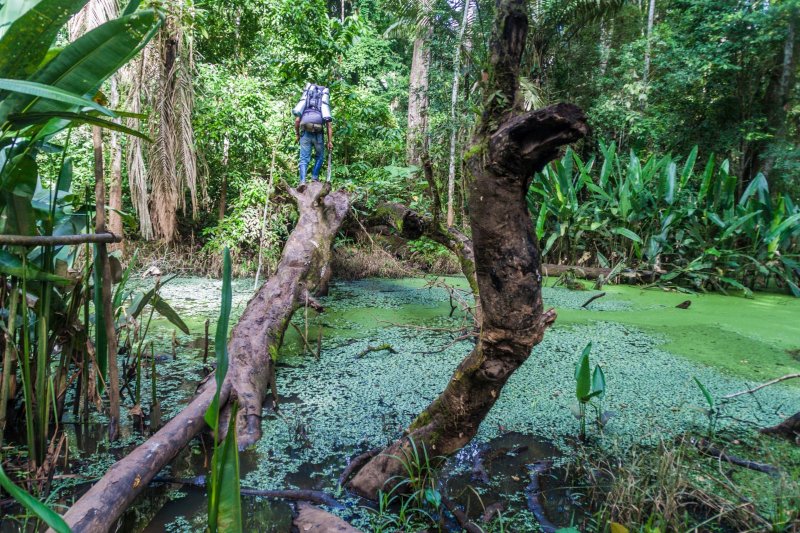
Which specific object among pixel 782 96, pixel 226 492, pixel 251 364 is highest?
pixel 782 96

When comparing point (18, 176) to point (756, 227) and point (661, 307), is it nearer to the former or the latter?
point (661, 307)

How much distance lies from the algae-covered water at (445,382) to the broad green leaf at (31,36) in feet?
3.81

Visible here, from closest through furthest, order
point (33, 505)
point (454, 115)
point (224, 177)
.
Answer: point (33, 505), point (224, 177), point (454, 115)

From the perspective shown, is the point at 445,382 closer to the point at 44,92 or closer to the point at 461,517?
the point at 461,517

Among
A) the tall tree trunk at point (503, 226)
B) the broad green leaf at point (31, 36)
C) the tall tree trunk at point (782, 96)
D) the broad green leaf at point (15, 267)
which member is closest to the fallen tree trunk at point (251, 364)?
the broad green leaf at point (15, 267)

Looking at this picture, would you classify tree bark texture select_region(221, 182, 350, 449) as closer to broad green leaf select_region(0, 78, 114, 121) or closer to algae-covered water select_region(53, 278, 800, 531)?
algae-covered water select_region(53, 278, 800, 531)

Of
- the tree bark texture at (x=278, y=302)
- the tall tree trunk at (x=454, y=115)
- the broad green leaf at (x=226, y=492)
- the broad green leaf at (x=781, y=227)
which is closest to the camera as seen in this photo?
the broad green leaf at (x=226, y=492)

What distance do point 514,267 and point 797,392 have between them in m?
2.04

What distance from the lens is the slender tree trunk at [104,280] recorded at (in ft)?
4.72

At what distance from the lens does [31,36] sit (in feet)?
3.50

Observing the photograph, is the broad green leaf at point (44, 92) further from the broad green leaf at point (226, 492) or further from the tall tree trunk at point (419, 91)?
the tall tree trunk at point (419, 91)

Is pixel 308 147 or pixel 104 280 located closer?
pixel 104 280

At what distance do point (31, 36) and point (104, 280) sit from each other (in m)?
0.71

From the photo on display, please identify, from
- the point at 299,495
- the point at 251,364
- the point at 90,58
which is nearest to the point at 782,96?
the point at 251,364
